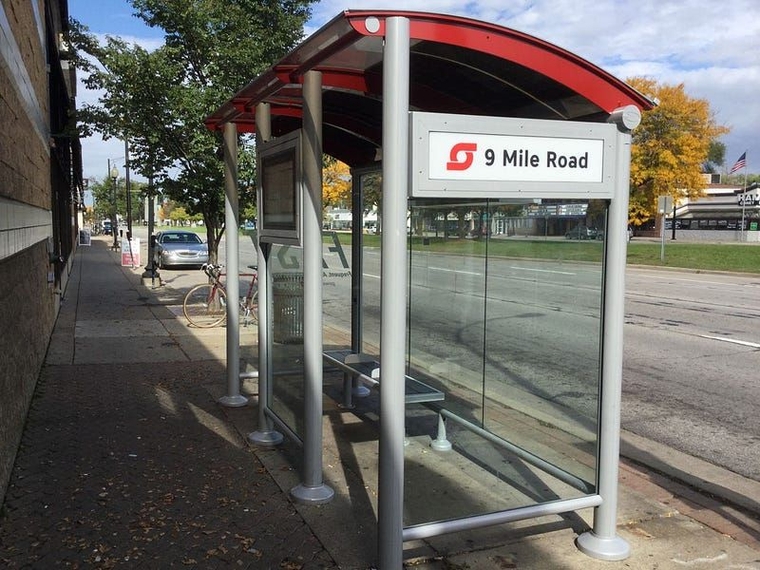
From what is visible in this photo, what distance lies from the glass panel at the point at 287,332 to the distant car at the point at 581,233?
1863mm

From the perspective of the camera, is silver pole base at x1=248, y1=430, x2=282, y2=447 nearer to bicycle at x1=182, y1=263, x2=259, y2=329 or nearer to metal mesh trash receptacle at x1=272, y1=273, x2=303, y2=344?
metal mesh trash receptacle at x1=272, y1=273, x2=303, y2=344

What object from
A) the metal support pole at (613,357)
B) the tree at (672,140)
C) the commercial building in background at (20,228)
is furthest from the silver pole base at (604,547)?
the tree at (672,140)

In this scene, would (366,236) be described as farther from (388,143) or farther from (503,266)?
(388,143)

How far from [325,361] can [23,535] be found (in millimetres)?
2925

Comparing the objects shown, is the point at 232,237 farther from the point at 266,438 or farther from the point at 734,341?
the point at 734,341

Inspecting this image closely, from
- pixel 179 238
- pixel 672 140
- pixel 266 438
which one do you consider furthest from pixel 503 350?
pixel 672 140

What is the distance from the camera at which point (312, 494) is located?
4.21m

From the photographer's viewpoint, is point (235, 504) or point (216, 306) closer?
point (235, 504)

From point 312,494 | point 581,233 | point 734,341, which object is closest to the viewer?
point 581,233

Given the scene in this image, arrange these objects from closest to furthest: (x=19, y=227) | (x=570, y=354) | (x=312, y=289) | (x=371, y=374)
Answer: (x=312, y=289)
(x=570, y=354)
(x=371, y=374)
(x=19, y=227)

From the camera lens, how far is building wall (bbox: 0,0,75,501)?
464cm

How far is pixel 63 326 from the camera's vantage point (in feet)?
36.2

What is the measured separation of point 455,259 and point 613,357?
1.84 metres

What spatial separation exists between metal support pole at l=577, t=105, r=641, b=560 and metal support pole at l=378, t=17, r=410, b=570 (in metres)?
1.12
